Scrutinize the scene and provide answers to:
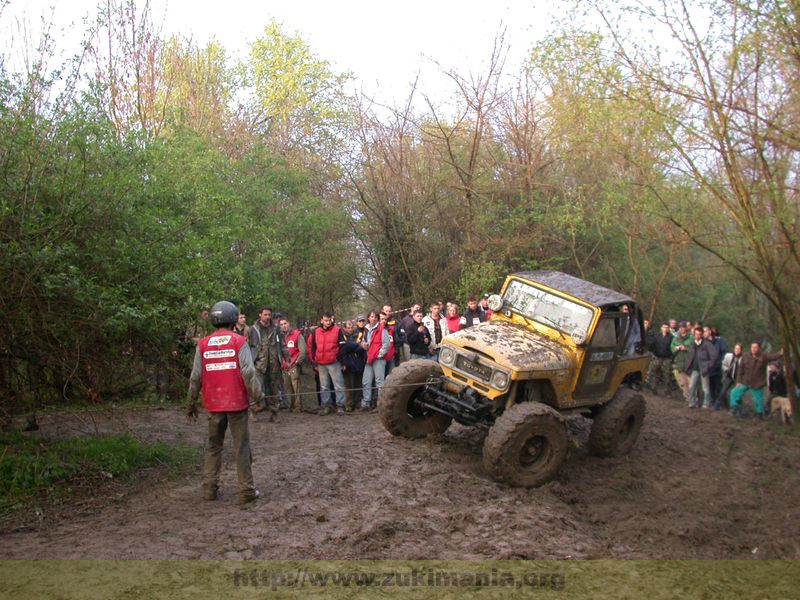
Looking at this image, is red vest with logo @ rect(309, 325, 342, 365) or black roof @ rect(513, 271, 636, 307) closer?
black roof @ rect(513, 271, 636, 307)

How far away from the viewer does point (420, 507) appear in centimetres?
767

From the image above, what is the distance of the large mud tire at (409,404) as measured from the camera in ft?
32.7

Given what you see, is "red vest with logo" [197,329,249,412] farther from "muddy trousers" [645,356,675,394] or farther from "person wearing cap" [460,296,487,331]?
"muddy trousers" [645,356,675,394]

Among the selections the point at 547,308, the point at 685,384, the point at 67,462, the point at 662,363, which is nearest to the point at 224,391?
the point at 67,462

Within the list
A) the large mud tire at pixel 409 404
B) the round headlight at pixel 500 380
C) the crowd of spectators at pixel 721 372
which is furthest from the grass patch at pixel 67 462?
the crowd of spectators at pixel 721 372

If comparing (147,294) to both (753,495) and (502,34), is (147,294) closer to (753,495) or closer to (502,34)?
(753,495)

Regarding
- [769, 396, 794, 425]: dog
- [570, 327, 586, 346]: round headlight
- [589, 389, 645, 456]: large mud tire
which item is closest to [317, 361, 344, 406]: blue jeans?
[589, 389, 645, 456]: large mud tire

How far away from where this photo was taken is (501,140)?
22.1 m

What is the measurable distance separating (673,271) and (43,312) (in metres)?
20.5

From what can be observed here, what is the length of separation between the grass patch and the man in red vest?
1444mm

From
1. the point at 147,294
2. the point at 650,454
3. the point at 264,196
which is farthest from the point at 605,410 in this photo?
the point at 264,196

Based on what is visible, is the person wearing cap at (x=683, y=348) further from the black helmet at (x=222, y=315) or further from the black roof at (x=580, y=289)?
the black helmet at (x=222, y=315)

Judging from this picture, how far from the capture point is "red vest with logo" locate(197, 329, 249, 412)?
7434mm

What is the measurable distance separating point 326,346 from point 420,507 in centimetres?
664
